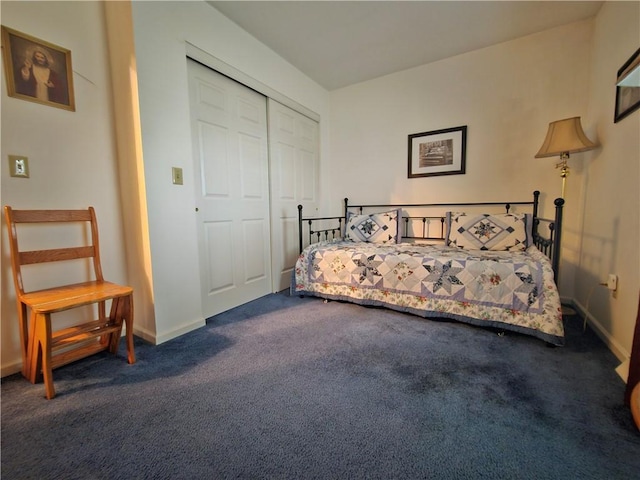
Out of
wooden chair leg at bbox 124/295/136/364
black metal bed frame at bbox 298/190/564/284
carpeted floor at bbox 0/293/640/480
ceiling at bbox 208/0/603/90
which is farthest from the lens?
ceiling at bbox 208/0/603/90

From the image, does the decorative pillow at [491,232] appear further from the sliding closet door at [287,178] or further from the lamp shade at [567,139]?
the sliding closet door at [287,178]

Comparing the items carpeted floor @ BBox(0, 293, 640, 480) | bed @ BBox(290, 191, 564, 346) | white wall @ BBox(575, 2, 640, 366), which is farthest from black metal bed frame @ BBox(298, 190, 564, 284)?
carpeted floor @ BBox(0, 293, 640, 480)

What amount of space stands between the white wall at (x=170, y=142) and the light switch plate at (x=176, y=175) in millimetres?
25

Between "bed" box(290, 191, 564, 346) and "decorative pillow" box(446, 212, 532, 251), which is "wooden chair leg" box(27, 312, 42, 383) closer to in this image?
"bed" box(290, 191, 564, 346)

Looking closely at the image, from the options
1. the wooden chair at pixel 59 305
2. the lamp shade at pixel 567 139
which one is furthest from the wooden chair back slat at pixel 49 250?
the lamp shade at pixel 567 139

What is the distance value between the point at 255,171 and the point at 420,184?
1670 millimetres

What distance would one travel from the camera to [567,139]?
6.33 feet

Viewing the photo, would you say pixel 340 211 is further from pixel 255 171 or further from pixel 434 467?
pixel 434 467

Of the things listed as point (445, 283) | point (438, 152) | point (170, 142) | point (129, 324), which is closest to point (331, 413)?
point (129, 324)

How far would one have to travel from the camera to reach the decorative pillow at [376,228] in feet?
8.82

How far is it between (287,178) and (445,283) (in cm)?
173

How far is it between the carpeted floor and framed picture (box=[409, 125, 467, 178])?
167 cm

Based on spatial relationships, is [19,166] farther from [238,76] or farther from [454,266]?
[454,266]

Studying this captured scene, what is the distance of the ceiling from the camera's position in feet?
6.38
